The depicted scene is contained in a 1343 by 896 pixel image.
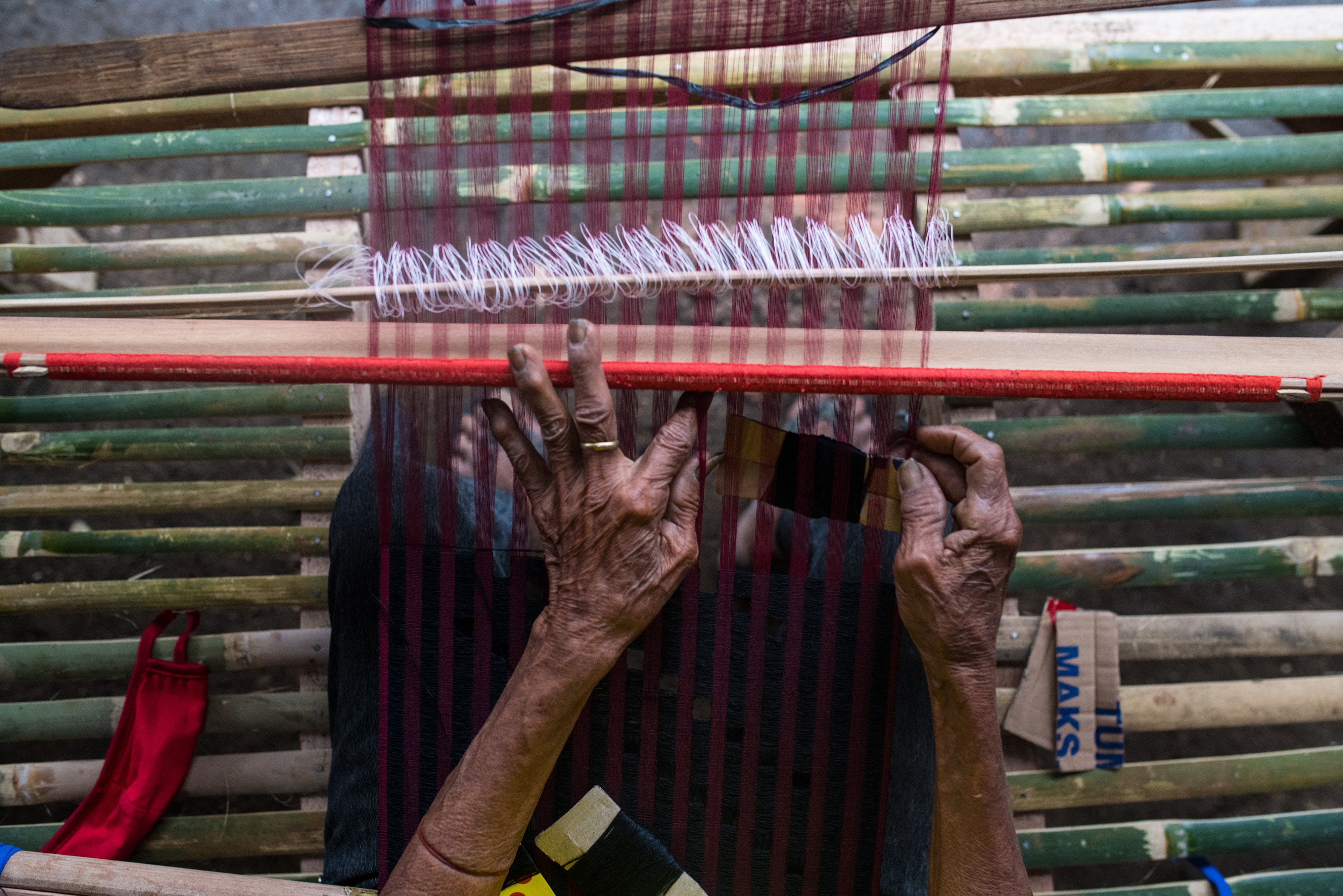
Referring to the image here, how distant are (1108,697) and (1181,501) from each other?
51 cm

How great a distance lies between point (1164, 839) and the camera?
5.86ft

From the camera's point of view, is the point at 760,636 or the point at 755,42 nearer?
the point at 755,42

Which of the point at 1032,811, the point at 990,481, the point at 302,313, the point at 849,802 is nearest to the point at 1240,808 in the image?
the point at 1032,811

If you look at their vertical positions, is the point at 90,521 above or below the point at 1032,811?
above

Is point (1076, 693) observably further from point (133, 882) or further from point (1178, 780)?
point (133, 882)

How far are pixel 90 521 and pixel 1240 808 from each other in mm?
3737

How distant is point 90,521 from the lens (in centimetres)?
246

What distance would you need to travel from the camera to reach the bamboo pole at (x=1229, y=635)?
1802 mm

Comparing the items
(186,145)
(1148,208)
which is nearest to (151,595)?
(186,145)

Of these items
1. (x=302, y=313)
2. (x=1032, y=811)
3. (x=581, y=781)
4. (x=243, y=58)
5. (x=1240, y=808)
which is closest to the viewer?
(x=243, y=58)

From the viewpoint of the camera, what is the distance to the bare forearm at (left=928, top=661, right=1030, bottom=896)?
123 cm

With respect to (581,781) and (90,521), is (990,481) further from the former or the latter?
(90,521)

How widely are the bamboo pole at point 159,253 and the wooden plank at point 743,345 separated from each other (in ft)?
2.20

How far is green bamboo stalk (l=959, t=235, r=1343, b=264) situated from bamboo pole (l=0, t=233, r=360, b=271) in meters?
1.56
